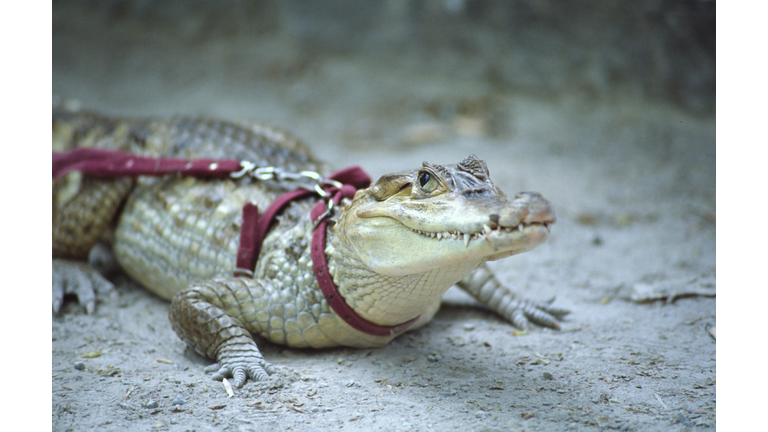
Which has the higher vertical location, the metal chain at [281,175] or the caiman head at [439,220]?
the metal chain at [281,175]

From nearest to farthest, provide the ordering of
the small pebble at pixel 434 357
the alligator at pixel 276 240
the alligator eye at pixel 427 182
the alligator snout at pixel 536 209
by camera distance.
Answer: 1. the alligator snout at pixel 536 209
2. the alligator at pixel 276 240
3. the alligator eye at pixel 427 182
4. the small pebble at pixel 434 357

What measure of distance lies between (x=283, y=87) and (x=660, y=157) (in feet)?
16.4

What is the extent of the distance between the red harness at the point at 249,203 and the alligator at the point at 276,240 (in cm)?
1

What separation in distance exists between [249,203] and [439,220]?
4.34ft

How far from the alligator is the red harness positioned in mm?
14

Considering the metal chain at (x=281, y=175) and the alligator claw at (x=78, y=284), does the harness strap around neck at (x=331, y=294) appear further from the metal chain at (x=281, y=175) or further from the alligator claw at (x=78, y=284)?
the alligator claw at (x=78, y=284)

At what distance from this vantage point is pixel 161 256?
3467mm

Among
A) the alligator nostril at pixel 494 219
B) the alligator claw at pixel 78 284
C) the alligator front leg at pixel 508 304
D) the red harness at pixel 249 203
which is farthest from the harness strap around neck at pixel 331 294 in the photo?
the alligator claw at pixel 78 284

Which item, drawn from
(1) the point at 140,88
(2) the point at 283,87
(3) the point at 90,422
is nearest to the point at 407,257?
(3) the point at 90,422

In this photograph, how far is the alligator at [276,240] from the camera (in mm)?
2221

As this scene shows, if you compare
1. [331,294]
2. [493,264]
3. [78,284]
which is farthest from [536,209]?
[78,284]

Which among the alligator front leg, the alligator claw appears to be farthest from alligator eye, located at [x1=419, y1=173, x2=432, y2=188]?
the alligator claw

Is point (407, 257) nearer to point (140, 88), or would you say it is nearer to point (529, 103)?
point (529, 103)

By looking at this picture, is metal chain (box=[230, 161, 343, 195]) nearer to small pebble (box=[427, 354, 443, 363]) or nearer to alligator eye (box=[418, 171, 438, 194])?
alligator eye (box=[418, 171, 438, 194])
